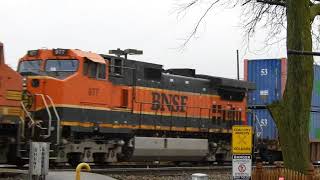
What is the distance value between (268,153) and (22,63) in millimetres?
12531

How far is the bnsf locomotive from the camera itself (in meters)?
18.1

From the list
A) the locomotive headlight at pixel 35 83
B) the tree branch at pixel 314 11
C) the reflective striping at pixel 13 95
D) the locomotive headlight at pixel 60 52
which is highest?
the tree branch at pixel 314 11

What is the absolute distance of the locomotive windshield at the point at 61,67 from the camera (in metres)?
18.9

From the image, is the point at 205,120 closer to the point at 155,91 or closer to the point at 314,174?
the point at 155,91

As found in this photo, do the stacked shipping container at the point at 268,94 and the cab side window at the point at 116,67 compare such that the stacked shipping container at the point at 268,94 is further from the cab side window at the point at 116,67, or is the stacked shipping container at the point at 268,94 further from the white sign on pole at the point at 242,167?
the white sign on pole at the point at 242,167

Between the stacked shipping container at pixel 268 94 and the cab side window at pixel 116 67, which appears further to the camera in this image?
the stacked shipping container at pixel 268 94

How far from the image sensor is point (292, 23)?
1350 centimetres

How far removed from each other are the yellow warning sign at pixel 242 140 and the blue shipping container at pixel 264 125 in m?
16.3

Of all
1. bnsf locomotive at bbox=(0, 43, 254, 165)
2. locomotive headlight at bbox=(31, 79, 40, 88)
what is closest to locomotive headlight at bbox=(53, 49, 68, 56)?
bnsf locomotive at bbox=(0, 43, 254, 165)

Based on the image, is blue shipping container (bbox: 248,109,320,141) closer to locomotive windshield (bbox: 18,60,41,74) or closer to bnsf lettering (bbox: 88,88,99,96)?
bnsf lettering (bbox: 88,88,99,96)

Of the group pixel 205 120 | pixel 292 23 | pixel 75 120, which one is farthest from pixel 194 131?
pixel 292 23

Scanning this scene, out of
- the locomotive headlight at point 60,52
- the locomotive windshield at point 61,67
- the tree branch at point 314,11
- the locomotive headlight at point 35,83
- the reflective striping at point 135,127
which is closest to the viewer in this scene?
the tree branch at point 314,11

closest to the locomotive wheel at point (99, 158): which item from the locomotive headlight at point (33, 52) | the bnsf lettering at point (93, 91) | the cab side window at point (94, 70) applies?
the bnsf lettering at point (93, 91)

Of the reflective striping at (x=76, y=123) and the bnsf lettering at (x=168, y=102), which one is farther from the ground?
the bnsf lettering at (x=168, y=102)
